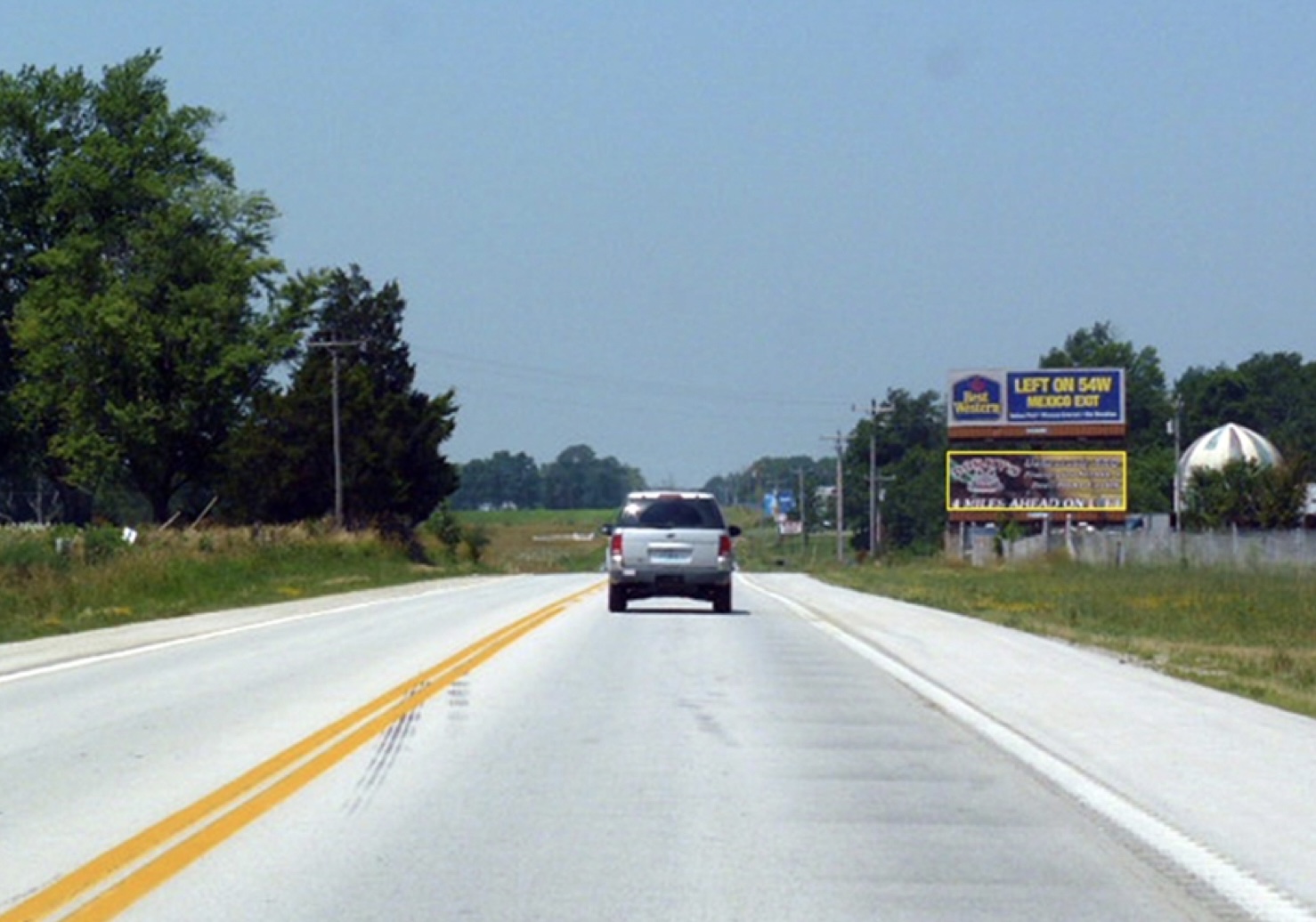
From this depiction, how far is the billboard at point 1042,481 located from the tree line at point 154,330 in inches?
964

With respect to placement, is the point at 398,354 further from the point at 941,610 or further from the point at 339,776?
the point at 339,776

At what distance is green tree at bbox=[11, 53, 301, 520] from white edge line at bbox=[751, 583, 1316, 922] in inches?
2516

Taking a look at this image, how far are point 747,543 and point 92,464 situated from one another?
335ft

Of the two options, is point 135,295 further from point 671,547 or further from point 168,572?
point 671,547

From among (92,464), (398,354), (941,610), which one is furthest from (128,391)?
(941,610)

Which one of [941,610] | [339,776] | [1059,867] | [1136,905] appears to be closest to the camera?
[1136,905]

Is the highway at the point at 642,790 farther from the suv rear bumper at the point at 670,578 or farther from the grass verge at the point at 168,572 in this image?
the grass verge at the point at 168,572

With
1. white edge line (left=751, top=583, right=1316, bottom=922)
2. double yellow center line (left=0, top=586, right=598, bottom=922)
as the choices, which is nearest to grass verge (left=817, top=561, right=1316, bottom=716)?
white edge line (left=751, top=583, right=1316, bottom=922)

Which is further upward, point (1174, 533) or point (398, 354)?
point (398, 354)

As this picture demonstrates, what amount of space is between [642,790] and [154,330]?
69926 millimetres

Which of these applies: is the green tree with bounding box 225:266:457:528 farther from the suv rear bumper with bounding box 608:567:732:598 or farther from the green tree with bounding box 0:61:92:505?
the suv rear bumper with bounding box 608:567:732:598

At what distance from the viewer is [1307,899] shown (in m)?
9.02

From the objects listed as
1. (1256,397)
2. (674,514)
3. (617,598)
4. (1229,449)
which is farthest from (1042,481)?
(1256,397)

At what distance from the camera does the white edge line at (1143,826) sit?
353 inches
